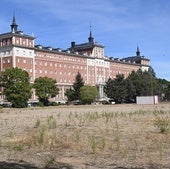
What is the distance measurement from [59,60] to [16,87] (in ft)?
198

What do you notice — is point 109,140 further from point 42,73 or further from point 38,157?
point 42,73

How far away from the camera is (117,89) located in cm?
13712

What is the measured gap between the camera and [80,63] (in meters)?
166

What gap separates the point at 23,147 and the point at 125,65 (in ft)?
613

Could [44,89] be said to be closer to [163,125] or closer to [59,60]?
[59,60]

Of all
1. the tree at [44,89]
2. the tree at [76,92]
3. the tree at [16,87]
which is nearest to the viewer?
the tree at [16,87]

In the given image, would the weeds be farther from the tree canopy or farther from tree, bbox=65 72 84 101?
the tree canopy

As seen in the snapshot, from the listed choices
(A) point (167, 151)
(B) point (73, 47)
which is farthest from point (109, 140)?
(B) point (73, 47)

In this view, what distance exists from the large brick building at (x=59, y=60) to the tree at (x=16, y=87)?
32.2 metres

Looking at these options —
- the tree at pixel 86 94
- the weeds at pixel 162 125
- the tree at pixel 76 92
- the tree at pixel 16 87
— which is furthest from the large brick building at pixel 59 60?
the weeds at pixel 162 125

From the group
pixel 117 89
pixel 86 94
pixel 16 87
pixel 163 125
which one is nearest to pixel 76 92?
pixel 86 94

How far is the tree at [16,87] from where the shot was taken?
309ft

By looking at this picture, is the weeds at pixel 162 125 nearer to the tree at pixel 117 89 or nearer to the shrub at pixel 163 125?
the shrub at pixel 163 125

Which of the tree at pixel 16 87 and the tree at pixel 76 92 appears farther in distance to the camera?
the tree at pixel 76 92
